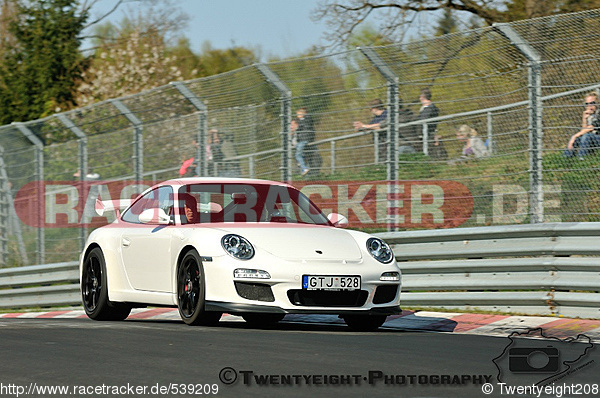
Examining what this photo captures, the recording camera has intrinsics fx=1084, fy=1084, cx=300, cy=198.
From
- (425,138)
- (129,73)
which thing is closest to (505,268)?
(425,138)

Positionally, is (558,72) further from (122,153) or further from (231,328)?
(122,153)

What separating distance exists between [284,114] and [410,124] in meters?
1.83

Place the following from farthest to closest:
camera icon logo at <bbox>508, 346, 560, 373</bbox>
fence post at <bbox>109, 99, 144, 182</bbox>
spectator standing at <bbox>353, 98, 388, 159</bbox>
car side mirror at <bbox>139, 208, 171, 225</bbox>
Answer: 1. fence post at <bbox>109, 99, 144, 182</bbox>
2. spectator standing at <bbox>353, 98, 388, 159</bbox>
3. car side mirror at <bbox>139, 208, 171, 225</bbox>
4. camera icon logo at <bbox>508, 346, 560, 373</bbox>

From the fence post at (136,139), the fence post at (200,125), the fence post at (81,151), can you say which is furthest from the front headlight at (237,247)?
Result: the fence post at (81,151)

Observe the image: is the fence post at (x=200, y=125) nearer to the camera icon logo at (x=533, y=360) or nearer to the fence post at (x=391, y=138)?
the fence post at (x=391, y=138)

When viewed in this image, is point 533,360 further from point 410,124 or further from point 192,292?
point 410,124

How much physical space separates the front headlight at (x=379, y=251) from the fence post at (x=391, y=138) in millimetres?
2293

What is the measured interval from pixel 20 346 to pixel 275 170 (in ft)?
19.7

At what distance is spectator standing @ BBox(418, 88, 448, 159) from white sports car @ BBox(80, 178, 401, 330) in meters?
1.76

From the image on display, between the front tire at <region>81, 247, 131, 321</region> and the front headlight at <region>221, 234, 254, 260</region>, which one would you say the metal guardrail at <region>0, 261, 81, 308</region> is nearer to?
the front tire at <region>81, 247, 131, 321</region>

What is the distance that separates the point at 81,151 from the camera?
1592 centimetres

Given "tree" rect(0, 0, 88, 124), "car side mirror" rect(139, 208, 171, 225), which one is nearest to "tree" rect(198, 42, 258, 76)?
"tree" rect(0, 0, 88, 124)

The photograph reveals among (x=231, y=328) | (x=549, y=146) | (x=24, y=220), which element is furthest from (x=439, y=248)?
(x=24, y=220)

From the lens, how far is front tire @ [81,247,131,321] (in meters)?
10.1
